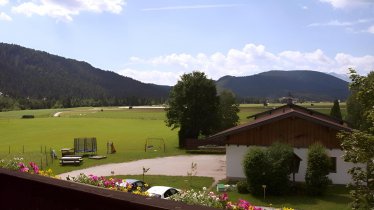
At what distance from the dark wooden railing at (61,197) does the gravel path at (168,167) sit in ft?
101

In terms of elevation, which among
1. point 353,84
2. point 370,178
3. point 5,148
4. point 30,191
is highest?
point 353,84

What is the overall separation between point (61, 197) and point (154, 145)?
61286mm

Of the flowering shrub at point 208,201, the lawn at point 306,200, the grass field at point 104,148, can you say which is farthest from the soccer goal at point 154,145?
the flowering shrub at point 208,201

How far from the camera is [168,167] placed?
134 ft

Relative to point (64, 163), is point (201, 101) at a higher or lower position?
higher

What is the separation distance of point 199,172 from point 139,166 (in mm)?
6529

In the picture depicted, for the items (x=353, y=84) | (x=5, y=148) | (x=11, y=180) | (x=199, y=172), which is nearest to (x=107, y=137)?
(x=5, y=148)

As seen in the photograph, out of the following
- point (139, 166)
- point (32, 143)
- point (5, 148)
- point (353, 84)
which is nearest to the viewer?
point (353, 84)

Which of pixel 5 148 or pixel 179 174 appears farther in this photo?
pixel 5 148

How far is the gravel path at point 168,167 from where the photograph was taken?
3716cm

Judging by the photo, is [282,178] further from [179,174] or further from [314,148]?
[179,174]

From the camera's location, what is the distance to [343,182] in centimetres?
3262

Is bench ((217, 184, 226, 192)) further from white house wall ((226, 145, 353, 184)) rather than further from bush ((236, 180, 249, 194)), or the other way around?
white house wall ((226, 145, 353, 184))

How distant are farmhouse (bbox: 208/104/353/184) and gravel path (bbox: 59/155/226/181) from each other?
10.4 feet
